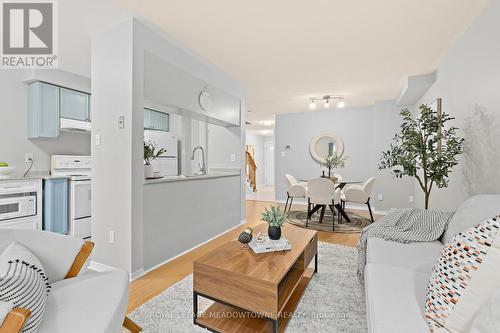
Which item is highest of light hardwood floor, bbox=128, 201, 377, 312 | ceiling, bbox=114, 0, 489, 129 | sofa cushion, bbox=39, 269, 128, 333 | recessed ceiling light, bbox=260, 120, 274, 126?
ceiling, bbox=114, 0, 489, 129

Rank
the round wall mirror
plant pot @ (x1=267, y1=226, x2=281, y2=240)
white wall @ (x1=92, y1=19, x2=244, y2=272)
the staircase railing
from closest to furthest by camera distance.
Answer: plant pot @ (x1=267, y1=226, x2=281, y2=240)
white wall @ (x1=92, y1=19, x2=244, y2=272)
the round wall mirror
the staircase railing

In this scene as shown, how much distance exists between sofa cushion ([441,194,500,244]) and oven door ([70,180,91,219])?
13.7ft

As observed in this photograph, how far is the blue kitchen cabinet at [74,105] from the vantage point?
3492 mm

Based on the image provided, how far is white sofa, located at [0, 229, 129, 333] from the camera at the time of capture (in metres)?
A: 0.96

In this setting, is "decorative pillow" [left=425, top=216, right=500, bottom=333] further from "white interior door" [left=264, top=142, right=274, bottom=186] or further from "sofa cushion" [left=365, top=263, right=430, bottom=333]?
"white interior door" [left=264, top=142, right=274, bottom=186]

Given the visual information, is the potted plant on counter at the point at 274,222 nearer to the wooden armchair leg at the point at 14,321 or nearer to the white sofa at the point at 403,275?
the white sofa at the point at 403,275

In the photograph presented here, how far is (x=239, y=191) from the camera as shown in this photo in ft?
13.3

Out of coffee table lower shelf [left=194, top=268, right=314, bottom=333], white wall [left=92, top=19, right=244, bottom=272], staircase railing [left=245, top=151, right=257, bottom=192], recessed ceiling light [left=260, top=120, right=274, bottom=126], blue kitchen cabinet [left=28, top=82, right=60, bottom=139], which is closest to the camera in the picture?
coffee table lower shelf [left=194, top=268, right=314, bottom=333]

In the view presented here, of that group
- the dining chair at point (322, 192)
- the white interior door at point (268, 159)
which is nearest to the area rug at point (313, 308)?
the dining chair at point (322, 192)

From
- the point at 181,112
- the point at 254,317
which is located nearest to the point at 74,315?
the point at 254,317

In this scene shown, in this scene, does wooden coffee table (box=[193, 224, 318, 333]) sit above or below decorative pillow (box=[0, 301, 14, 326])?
below

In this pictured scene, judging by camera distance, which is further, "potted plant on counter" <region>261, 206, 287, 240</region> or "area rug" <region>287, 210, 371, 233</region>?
"area rug" <region>287, 210, 371, 233</region>

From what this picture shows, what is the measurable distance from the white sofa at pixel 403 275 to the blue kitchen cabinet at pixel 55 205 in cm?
379

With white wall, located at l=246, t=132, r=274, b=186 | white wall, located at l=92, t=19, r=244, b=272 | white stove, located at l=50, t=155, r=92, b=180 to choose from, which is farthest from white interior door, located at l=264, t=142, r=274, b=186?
white wall, located at l=92, t=19, r=244, b=272
